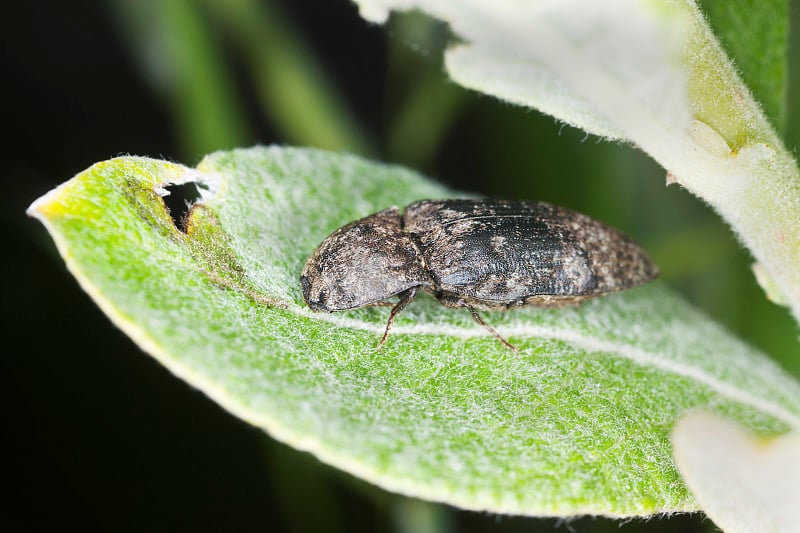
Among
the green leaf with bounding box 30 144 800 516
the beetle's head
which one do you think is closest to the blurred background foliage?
the green leaf with bounding box 30 144 800 516

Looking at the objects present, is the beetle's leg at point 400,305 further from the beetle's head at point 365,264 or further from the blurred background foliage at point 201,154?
the blurred background foliage at point 201,154

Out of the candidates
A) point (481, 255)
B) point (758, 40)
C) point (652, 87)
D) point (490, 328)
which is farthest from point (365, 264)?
point (758, 40)

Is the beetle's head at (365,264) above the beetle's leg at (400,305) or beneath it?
above

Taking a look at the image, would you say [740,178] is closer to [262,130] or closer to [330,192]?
[330,192]

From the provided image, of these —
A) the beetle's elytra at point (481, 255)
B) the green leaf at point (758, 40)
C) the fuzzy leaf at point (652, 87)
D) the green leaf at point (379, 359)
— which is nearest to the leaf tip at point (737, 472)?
the green leaf at point (379, 359)

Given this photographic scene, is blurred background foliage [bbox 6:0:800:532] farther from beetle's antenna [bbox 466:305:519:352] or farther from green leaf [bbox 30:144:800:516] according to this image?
beetle's antenna [bbox 466:305:519:352]

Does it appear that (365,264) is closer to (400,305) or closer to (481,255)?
(400,305)

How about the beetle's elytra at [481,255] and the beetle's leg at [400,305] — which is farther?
the beetle's elytra at [481,255]

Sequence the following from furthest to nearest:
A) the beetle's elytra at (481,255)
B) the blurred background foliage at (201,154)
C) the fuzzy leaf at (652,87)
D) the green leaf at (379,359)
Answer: the blurred background foliage at (201,154), the beetle's elytra at (481,255), the fuzzy leaf at (652,87), the green leaf at (379,359)
